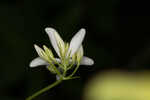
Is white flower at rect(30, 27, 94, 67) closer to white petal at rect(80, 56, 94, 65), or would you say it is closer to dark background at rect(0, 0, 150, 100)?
white petal at rect(80, 56, 94, 65)

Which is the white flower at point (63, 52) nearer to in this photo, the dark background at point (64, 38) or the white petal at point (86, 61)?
the white petal at point (86, 61)

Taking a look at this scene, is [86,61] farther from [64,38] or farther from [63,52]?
[64,38]

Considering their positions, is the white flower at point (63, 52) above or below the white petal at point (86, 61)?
above

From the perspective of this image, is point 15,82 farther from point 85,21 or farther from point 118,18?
point 118,18

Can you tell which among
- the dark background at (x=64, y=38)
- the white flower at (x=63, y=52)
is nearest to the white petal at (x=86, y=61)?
the white flower at (x=63, y=52)

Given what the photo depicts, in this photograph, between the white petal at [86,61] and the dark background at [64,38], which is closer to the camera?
the white petal at [86,61]

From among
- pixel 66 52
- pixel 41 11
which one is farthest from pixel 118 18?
pixel 66 52

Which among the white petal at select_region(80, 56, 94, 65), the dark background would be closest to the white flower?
the white petal at select_region(80, 56, 94, 65)

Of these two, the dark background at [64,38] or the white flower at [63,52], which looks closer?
the white flower at [63,52]
